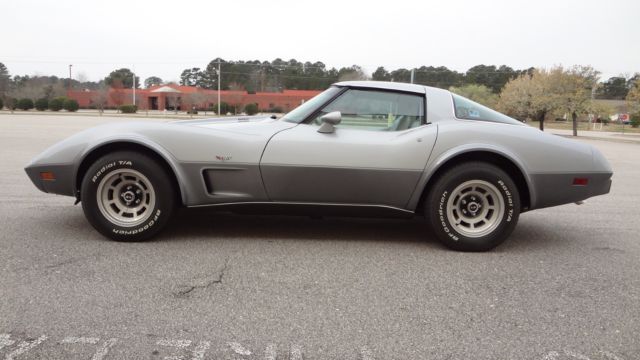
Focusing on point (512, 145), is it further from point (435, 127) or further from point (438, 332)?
point (438, 332)

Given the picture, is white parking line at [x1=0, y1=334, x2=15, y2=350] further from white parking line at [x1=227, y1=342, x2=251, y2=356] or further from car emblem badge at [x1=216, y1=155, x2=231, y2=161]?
car emblem badge at [x1=216, y1=155, x2=231, y2=161]

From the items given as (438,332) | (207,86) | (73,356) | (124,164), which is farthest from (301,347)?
(207,86)

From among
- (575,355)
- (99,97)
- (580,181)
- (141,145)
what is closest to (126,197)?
(141,145)

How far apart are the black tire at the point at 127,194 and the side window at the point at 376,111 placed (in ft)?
4.46

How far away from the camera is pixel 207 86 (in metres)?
103

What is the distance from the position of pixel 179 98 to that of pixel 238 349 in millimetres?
78119

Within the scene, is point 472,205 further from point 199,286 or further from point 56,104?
point 56,104

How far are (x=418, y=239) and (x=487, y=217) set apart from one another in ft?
2.07

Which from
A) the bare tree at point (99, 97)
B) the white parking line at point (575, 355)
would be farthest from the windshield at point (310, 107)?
the bare tree at point (99, 97)

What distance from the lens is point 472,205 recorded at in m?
3.93

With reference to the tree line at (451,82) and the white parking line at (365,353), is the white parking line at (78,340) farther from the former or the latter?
the tree line at (451,82)

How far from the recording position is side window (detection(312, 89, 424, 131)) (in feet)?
13.1

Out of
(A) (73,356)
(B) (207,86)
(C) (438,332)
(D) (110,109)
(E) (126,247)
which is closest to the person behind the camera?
(A) (73,356)

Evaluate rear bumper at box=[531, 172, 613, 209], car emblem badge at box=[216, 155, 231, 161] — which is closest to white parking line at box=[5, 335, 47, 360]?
car emblem badge at box=[216, 155, 231, 161]
